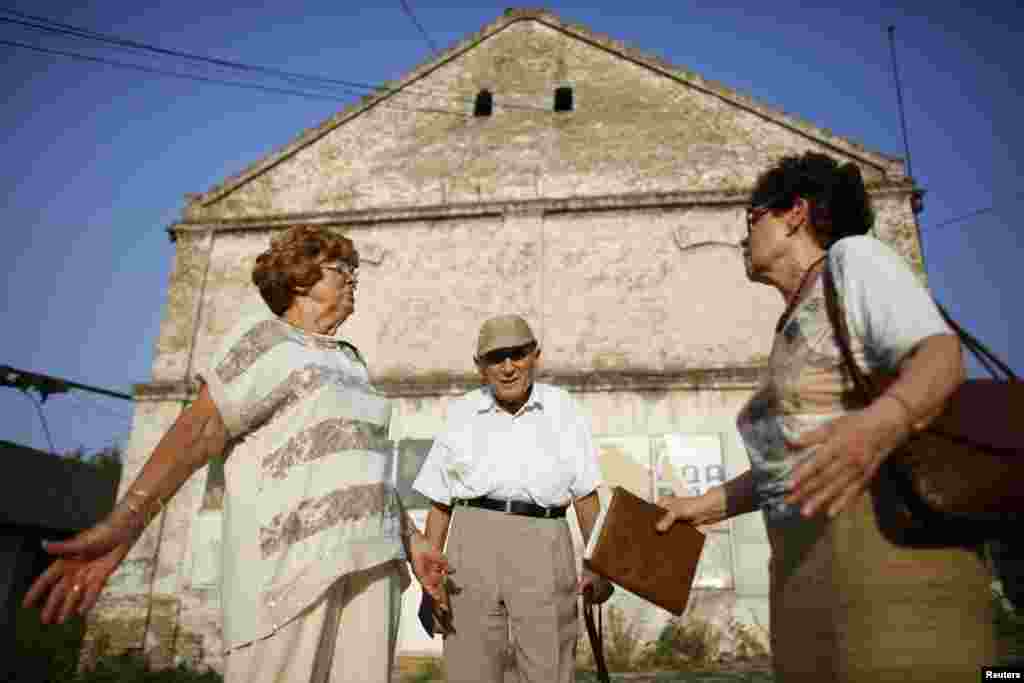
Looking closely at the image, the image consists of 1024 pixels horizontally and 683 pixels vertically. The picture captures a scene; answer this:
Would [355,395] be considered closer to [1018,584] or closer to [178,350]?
[1018,584]

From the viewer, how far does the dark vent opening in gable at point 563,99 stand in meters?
11.9

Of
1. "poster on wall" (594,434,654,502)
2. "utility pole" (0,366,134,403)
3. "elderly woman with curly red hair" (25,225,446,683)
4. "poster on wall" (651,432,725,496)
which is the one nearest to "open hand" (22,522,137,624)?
"elderly woman with curly red hair" (25,225,446,683)

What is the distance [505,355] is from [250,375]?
1.58 m

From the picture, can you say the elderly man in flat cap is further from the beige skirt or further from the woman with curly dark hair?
the beige skirt

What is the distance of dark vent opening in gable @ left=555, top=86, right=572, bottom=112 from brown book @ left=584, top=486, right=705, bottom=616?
1068cm

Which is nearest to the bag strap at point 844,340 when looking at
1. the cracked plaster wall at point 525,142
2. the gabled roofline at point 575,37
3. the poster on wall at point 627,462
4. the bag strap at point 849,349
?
the bag strap at point 849,349

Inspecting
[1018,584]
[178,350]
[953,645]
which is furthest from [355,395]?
[178,350]

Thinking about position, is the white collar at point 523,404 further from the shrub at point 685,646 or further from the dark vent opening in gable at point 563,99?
the dark vent opening in gable at point 563,99

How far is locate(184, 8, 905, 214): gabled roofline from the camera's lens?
34.4 ft

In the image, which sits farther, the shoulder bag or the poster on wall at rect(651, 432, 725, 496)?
the poster on wall at rect(651, 432, 725, 496)

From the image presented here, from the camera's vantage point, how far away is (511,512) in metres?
3.08

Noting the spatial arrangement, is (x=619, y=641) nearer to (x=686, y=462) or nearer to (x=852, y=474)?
(x=686, y=462)

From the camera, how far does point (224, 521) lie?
79.3 inches

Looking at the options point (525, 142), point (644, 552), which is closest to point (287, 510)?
point (644, 552)
